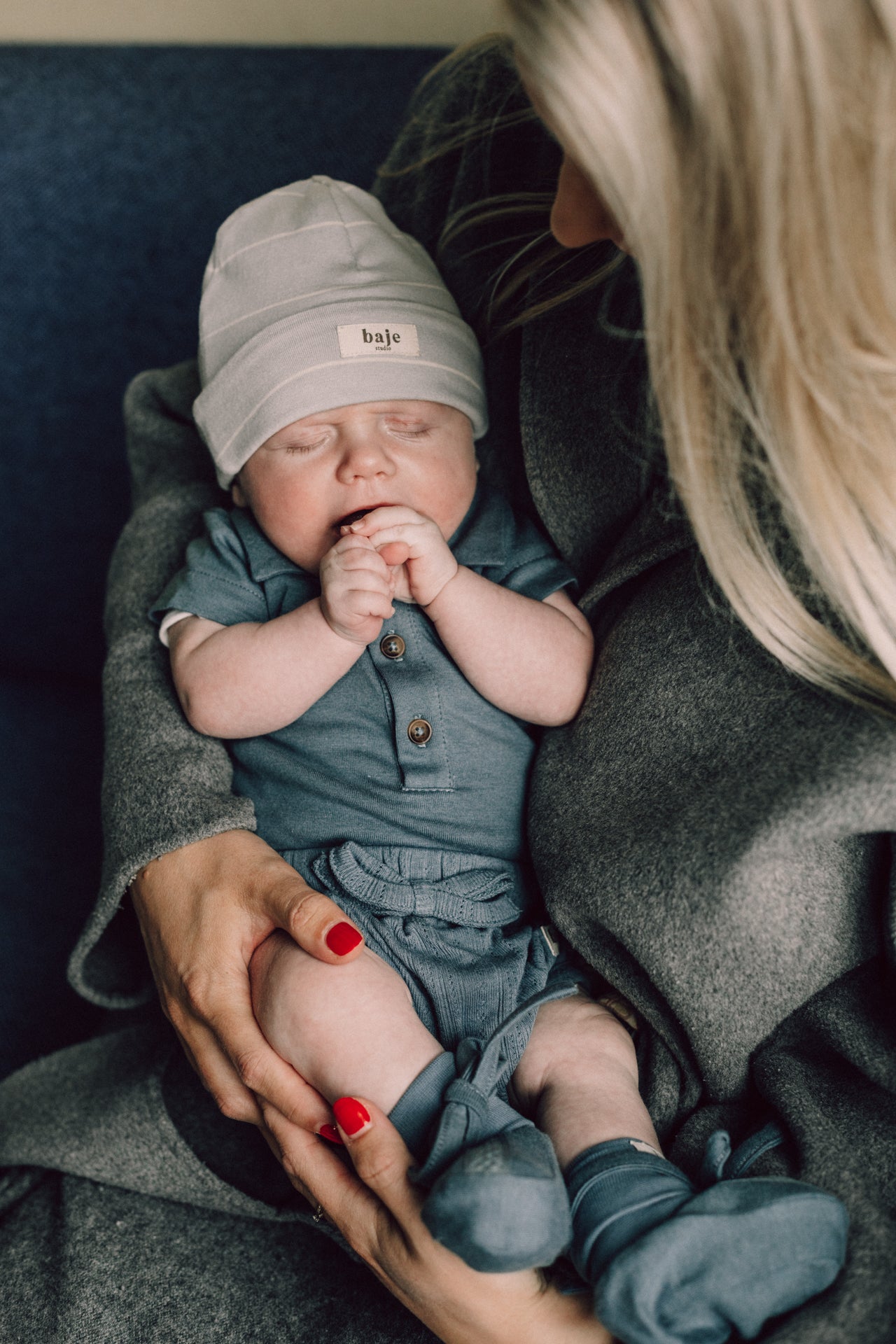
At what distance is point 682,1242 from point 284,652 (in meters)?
0.59

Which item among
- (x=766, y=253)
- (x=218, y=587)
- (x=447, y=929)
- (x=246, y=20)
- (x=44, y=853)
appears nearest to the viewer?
(x=766, y=253)

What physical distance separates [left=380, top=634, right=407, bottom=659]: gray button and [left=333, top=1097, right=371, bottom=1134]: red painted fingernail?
410mm

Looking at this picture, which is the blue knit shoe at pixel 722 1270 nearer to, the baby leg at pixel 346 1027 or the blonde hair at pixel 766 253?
the baby leg at pixel 346 1027

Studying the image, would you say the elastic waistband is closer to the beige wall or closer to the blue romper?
the blue romper

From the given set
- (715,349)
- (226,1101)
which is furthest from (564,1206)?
(715,349)

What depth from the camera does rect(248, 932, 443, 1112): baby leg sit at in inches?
31.3

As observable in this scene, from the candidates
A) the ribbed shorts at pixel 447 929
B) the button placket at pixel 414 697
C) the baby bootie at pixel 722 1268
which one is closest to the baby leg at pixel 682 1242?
the baby bootie at pixel 722 1268

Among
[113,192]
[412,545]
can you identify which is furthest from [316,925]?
[113,192]

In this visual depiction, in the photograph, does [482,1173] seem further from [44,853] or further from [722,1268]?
[44,853]

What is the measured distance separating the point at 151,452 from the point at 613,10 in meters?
0.86

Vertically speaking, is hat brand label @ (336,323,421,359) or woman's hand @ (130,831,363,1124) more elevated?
hat brand label @ (336,323,421,359)

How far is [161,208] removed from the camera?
4.89 ft

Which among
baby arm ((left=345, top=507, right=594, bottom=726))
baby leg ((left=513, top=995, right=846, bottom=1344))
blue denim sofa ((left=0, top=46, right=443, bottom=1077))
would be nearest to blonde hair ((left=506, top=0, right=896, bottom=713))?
baby arm ((left=345, top=507, right=594, bottom=726))

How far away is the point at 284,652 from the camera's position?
950 millimetres
